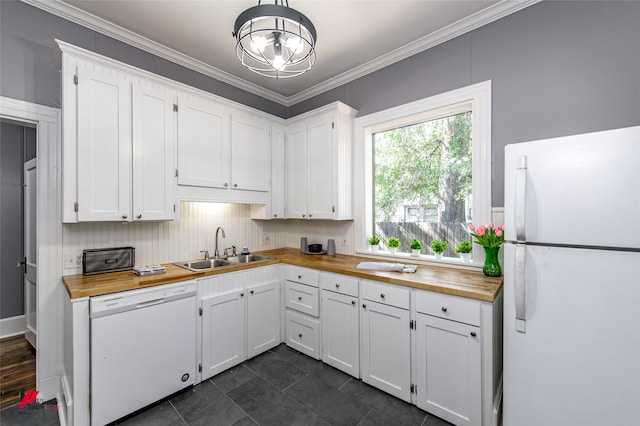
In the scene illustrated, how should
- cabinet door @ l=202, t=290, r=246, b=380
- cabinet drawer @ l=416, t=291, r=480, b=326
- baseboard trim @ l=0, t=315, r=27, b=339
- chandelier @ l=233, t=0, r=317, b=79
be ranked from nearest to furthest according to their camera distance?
chandelier @ l=233, t=0, r=317, b=79 < cabinet drawer @ l=416, t=291, r=480, b=326 < cabinet door @ l=202, t=290, r=246, b=380 < baseboard trim @ l=0, t=315, r=27, b=339

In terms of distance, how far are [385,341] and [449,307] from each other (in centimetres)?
61

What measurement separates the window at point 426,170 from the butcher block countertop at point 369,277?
31 centimetres

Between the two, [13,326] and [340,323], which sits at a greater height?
[340,323]

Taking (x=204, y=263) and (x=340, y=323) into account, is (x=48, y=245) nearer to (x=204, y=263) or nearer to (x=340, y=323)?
(x=204, y=263)

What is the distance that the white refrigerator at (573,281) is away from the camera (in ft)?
4.03

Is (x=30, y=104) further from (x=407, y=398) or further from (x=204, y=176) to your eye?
(x=407, y=398)

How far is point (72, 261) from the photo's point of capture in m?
2.14

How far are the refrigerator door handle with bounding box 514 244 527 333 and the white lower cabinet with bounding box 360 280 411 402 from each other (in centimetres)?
68

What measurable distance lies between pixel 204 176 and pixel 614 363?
121 inches

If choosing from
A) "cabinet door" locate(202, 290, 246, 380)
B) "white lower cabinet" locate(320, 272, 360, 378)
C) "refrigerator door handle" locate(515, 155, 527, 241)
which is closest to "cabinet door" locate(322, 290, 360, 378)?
"white lower cabinet" locate(320, 272, 360, 378)

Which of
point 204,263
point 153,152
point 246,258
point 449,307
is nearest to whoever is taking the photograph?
point 449,307

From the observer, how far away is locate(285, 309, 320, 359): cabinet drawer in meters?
2.59

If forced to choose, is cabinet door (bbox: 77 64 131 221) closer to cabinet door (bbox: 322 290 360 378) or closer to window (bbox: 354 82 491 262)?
cabinet door (bbox: 322 290 360 378)

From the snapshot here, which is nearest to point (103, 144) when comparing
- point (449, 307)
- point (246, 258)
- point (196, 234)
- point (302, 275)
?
point (196, 234)
